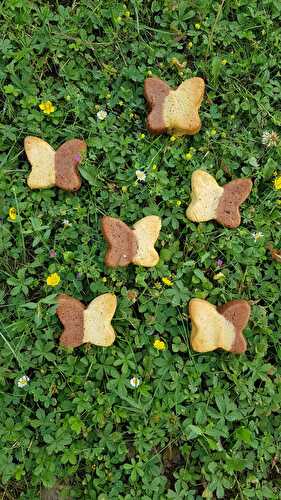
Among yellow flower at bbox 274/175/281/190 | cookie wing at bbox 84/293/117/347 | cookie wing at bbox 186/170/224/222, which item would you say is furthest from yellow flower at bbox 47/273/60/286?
yellow flower at bbox 274/175/281/190

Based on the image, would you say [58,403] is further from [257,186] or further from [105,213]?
[257,186]

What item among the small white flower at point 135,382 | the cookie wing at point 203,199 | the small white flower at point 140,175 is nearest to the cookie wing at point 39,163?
the small white flower at point 140,175

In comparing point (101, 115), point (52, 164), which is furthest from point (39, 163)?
point (101, 115)

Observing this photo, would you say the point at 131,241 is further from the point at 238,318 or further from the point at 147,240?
the point at 238,318

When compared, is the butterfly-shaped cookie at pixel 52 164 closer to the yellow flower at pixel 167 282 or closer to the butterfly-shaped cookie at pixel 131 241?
the butterfly-shaped cookie at pixel 131 241

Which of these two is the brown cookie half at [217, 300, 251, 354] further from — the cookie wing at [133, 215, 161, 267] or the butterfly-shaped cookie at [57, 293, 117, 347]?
the butterfly-shaped cookie at [57, 293, 117, 347]

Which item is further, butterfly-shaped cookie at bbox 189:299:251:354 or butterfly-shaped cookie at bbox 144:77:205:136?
butterfly-shaped cookie at bbox 144:77:205:136

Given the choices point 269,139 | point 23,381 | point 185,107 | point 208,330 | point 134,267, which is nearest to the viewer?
point 23,381
